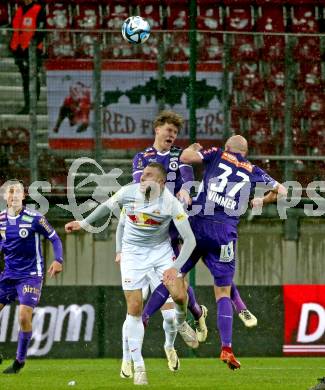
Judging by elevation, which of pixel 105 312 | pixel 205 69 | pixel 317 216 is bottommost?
pixel 105 312

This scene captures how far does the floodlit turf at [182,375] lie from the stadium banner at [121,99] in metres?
3.05

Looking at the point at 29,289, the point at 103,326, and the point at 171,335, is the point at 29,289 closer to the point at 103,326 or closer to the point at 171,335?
the point at 171,335

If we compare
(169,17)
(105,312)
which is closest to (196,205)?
(105,312)

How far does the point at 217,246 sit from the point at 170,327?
1011 millimetres

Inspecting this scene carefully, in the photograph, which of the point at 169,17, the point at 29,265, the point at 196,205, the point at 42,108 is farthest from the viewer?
the point at 169,17

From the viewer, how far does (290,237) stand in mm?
16047

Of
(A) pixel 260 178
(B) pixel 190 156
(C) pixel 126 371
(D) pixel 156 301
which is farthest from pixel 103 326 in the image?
(B) pixel 190 156

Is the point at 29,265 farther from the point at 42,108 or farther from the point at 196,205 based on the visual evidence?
the point at 42,108

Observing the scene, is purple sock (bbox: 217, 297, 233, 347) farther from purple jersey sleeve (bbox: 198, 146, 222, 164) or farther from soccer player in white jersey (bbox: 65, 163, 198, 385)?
purple jersey sleeve (bbox: 198, 146, 222, 164)

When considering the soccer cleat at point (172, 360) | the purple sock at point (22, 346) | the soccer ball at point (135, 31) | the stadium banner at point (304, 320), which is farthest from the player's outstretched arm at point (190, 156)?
the stadium banner at point (304, 320)

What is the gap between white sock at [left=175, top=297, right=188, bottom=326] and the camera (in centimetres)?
1101

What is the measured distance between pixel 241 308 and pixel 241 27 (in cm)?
789

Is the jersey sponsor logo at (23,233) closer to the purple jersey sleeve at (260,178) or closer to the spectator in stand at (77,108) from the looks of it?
the purple jersey sleeve at (260,178)

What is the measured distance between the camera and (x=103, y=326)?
47.8ft
